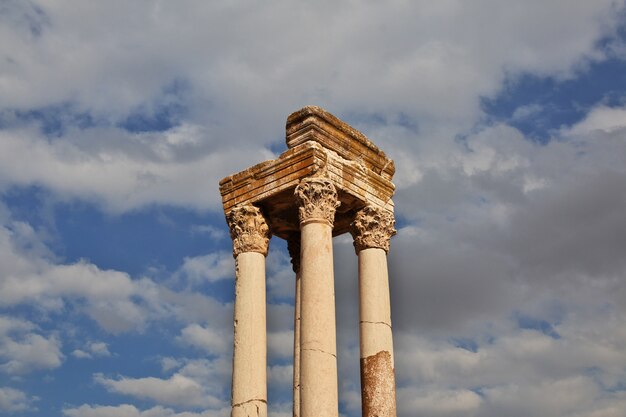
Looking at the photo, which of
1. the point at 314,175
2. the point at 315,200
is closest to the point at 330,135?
the point at 314,175

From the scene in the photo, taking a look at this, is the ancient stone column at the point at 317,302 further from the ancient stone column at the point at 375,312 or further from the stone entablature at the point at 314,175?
the ancient stone column at the point at 375,312

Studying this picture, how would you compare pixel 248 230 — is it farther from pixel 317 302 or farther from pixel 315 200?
pixel 317 302

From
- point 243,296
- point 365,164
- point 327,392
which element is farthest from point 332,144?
point 327,392

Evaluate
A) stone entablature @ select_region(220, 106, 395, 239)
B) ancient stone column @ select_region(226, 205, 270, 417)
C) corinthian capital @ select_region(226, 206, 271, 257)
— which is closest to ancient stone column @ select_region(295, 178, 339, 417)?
stone entablature @ select_region(220, 106, 395, 239)

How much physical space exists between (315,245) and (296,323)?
4.58 m

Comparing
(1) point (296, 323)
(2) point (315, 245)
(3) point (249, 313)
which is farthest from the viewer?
(1) point (296, 323)

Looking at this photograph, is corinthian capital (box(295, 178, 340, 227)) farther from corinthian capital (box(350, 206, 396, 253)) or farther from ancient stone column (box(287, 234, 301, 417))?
ancient stone column (box(287, 234, 301, 417))

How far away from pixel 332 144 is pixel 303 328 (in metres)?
6.18

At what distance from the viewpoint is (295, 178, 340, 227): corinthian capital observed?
25297 mm

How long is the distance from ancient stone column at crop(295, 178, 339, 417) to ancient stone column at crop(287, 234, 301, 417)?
3.49 meters

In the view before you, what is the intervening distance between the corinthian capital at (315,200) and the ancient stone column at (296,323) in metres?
4.17

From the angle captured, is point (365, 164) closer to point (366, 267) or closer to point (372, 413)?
point (366, 267)

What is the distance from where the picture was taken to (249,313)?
2558 centimetres

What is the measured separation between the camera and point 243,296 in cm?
2586
